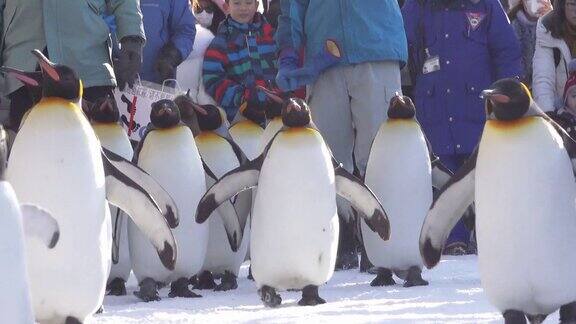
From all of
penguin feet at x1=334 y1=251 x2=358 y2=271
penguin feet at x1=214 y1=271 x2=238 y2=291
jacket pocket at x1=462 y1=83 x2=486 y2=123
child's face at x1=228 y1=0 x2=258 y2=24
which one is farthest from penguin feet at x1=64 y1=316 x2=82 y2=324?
jacket pocket at x1=462 y1=83 x2=486 y2=123

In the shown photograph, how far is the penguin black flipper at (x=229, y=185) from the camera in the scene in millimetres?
5652

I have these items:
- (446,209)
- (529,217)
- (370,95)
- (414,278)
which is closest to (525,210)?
(529,217)

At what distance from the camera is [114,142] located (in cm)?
610

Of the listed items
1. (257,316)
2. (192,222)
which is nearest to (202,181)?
(192,222)

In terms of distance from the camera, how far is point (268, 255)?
554cm

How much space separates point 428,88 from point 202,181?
2025mm

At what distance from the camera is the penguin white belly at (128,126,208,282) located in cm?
596

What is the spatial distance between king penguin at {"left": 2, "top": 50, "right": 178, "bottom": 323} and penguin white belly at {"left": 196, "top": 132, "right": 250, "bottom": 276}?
1727 millimetres

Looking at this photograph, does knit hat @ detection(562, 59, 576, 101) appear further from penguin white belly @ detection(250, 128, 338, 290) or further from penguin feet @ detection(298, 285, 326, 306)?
penguin feet @ detection(298, 285, 326, 306)

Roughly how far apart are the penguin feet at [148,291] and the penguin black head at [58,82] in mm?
1285

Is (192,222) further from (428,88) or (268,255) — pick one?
(428,88)

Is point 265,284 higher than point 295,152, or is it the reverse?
point 295,152

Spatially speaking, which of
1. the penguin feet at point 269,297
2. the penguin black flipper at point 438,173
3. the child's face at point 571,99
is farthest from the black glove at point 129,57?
the child's face at point 571,99

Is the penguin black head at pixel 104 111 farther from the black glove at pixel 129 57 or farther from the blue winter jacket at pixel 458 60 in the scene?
the blue winter jacket at pixel 458 60
